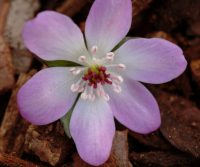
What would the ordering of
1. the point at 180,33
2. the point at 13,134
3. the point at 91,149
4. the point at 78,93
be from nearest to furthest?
1. the point at 91,149
2. the point at 78,93
3. the point at 13,134
4. the point at 180,33

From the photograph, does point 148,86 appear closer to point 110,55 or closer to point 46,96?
point 110,55

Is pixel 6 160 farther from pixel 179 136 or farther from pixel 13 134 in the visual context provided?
pixel 179 136

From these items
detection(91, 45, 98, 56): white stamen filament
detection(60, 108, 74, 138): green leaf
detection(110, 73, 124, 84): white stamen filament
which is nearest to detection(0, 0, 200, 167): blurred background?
detection(60, 108, 74, 138): green leaf

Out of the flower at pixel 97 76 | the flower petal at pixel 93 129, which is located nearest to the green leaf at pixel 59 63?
the flower at pixel 97 76

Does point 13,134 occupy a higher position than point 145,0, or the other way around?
point 145,0

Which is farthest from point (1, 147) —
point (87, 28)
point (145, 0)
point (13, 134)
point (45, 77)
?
point (145, 0)

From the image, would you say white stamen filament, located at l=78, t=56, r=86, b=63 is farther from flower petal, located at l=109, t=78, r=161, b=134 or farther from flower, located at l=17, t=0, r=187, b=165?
flower petal, located at l=109, t=78, r=161, b=134

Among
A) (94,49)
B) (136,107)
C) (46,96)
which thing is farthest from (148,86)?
(46,96)

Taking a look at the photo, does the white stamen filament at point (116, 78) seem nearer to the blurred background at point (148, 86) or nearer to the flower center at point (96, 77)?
the flower center at point (96, 77)
